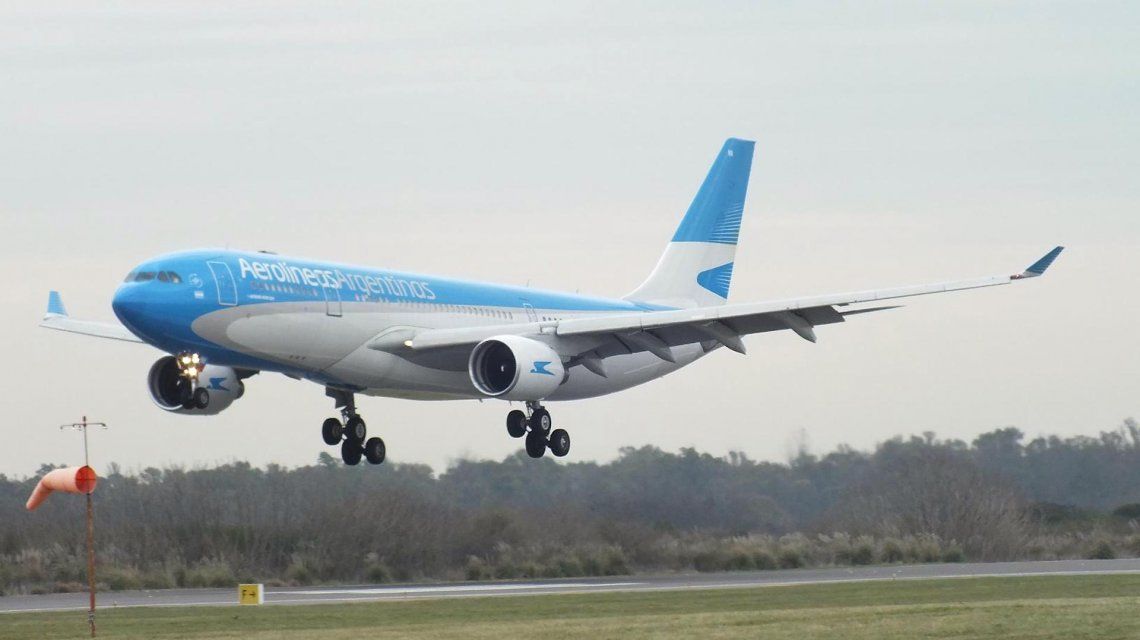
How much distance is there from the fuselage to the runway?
5915mm

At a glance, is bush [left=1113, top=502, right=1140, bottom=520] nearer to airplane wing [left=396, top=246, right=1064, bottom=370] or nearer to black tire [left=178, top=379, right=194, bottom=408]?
airplane wing [left=396, top=246, right=1064, bottom=370]

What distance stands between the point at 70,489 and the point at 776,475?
43526 millimetres

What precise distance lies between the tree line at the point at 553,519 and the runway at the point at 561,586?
3.63m

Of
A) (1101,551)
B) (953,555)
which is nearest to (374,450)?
(953,555)

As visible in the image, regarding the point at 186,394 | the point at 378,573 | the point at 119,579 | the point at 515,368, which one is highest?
the point at 515,368

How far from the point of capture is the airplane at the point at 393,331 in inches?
1748

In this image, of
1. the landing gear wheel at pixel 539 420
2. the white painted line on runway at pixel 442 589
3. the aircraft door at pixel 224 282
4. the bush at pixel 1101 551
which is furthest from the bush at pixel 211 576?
the bush at pixel 1101 551

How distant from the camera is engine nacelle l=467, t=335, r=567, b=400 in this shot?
4872 centimetres

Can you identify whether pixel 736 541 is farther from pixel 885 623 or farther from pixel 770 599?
pixel 885 623

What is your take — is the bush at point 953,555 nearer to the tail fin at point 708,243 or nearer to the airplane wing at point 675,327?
the tail fin at point 708,243

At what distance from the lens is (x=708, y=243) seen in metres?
63.6

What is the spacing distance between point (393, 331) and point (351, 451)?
260 inches

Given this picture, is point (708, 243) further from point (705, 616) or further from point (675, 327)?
point (705, 616)

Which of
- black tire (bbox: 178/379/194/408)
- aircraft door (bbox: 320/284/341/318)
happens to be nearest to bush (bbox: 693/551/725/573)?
aircraft door (bbox: 320/284/341/318)
